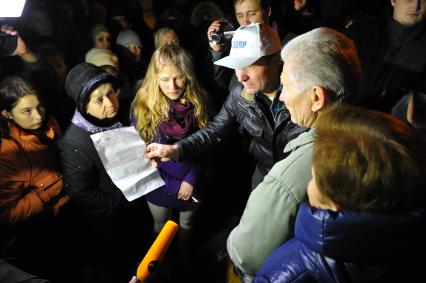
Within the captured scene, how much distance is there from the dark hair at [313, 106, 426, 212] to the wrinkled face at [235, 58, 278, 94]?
1181 mm

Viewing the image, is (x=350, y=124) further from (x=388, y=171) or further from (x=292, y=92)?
(x=292, y=92)

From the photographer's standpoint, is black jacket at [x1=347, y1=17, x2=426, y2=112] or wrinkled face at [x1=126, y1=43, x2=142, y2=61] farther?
wrinkled face at [x1=126, y1=43, x2=142, y2=61]

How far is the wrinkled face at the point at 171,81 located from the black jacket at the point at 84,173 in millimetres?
785

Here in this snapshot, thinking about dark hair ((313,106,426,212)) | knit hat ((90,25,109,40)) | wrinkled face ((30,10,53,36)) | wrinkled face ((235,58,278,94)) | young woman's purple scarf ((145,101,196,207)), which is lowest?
young woman's purple scarf ((145,101,196,207))

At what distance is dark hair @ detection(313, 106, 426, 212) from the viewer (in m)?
0.80

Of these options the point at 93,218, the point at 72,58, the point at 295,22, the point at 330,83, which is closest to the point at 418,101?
the point at 330,83

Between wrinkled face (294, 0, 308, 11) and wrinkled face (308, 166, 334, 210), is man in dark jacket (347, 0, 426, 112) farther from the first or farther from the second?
wrinkled face (308, 166, 334, 210)

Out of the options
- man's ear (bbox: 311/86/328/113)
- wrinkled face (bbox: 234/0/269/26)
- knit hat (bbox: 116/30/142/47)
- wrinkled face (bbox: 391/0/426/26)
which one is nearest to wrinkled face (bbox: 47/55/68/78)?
knit hat (bbox: 116/30/142/47)

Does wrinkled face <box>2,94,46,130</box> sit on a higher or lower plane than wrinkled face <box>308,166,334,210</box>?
higher

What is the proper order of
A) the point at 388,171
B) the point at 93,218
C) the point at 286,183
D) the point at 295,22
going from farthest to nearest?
the point at 295,22
the point at 93,218
the point at 286,183
the point at 388,171

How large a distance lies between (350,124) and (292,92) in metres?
0.63

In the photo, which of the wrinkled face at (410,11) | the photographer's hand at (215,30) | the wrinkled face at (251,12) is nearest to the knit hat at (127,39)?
the photographer's hand at (215,30)

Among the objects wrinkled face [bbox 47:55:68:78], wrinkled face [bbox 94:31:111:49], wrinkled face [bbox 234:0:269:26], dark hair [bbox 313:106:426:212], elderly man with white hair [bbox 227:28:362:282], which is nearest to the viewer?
dark hair [bbox 313:106:426:212]

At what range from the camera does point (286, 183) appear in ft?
3.95
